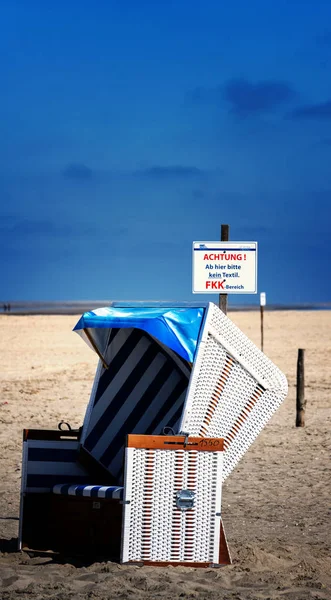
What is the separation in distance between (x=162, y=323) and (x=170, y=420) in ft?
4.27

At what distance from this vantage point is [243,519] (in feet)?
28.5

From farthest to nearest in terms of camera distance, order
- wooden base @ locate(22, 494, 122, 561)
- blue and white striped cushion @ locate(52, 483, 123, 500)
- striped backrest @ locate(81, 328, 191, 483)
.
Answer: striped backrest @ locate(81, 328, 191, 483) → wooden base @ locate(22, 494, 122, 561) → blue and white striped cushion @ locate(52, 483, 123, 500)

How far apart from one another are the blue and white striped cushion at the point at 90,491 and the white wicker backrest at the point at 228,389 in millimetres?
776

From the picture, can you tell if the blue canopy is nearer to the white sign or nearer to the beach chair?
the beach chair

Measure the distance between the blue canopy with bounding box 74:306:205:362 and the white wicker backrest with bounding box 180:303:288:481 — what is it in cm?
12

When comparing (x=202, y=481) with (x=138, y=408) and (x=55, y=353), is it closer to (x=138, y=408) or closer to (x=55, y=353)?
(x=138, y=408)

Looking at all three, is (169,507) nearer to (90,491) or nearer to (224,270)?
(90,491)

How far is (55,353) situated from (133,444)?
2077 centimetres

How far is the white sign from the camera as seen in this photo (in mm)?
12008

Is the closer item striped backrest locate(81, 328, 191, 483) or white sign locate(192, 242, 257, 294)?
striped backrest locate(81, 328, 191, 483)

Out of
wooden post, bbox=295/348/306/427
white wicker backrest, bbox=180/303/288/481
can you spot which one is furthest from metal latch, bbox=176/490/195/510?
wooden post, bbox=295/348/306/427

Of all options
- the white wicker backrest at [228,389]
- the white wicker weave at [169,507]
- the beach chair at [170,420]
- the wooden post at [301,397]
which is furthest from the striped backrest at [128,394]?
the wooden post at [301,397]

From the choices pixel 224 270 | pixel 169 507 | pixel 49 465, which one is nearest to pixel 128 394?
pixel 49 465

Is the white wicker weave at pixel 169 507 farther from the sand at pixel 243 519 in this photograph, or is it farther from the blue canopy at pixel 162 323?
the blue canopy at pixel 162 323
